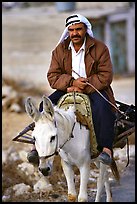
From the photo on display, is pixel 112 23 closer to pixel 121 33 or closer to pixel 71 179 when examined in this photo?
pixel 121 33

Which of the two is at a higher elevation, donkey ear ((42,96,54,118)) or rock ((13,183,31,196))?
donkey ear ((42,96,54,118))

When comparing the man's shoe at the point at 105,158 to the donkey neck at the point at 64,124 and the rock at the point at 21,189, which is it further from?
the rock at the point at 21,189

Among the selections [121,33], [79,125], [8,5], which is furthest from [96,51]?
[8,5]

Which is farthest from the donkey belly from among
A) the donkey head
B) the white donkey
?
the donkey head

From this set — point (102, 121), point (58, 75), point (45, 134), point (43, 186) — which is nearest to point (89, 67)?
point (58, 75)

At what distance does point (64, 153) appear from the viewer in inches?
223

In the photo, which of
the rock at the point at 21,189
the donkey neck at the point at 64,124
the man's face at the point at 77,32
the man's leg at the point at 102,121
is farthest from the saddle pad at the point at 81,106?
the rock at the point at 21,189

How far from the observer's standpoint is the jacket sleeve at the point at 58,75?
566cm

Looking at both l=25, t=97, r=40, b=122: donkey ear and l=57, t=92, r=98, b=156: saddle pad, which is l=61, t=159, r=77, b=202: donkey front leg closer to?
l=57, t=92, r=98, b=156: saddle pad

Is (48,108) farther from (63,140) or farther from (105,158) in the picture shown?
(105,158)

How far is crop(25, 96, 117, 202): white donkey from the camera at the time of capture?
505 centimetres

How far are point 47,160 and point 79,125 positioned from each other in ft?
2.30

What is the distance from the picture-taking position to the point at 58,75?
5742mm

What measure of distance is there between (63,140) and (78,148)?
0.86 feet
